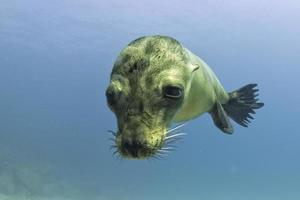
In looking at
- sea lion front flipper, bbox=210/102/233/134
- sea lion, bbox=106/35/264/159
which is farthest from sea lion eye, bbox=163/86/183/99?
sea lion front flipper, bbox=210/102/233/134

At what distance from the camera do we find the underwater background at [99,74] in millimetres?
30406

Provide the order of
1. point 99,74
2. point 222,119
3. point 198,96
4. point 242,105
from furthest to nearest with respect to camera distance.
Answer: point 99,74, point 242,105, point 222,119, point 198,96

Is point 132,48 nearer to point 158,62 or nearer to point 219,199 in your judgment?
point 158,62

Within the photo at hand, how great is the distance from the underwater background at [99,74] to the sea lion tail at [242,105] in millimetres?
4118

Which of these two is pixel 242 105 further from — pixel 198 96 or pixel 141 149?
pixel 141 149

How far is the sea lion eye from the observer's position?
333 centimetres

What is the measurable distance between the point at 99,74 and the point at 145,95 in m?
63.4

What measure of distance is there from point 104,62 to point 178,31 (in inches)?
761

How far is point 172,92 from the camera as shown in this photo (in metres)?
3.36

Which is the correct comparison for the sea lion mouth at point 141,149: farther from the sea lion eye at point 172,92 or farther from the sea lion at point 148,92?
the sea lion eye at point 172,92

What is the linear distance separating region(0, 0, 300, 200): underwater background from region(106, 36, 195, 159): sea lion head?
269 inches

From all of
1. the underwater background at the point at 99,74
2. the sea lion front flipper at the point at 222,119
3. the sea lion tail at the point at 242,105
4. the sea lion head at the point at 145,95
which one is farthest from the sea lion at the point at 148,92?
the underwater background at the point at 99,74

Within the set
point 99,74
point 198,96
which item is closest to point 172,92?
point 198,96

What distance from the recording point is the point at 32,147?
3688cm
